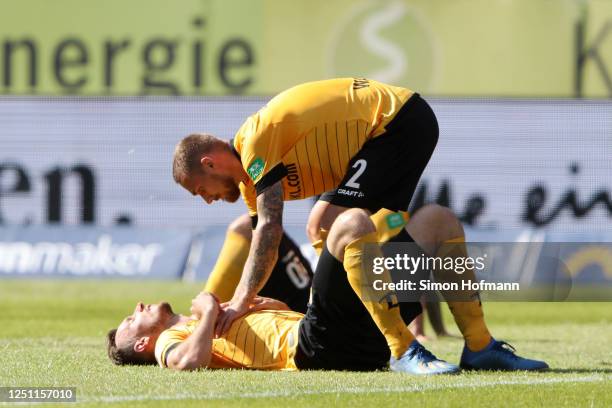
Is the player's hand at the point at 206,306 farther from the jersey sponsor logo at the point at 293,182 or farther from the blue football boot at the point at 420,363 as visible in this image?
the blue football boot at the point at 420,363

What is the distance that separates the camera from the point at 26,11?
65.6 feet

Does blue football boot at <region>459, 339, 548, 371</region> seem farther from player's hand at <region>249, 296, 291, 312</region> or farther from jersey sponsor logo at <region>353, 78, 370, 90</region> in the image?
jersey sponsor logo at <region>353, 78, 370, 90</region>

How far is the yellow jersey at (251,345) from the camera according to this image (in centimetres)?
651

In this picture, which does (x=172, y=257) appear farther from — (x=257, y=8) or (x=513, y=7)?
(x=513, y=7)

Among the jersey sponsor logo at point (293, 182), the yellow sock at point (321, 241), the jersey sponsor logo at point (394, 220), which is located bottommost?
the yellow sock at point (321, 241)

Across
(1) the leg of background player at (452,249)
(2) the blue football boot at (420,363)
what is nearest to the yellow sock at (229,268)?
(1) the leg of background player at (452,249)

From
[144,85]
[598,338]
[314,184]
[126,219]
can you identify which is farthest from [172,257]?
[314,184]

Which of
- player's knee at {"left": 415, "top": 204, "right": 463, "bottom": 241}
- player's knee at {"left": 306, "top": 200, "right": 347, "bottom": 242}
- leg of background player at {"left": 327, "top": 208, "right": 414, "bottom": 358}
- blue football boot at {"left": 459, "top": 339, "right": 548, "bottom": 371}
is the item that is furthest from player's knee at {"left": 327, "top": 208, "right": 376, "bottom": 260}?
blue football boot at {"left": 459, "top": 339, "right": 548, "bottom": 371}

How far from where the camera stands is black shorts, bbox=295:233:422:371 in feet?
20.3

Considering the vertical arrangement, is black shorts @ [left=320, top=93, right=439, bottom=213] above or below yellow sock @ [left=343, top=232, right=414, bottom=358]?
above

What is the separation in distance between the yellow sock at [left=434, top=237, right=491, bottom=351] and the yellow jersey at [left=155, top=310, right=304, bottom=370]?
0.85 metres

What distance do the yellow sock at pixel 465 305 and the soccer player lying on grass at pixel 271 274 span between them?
Answer: 4.84 feet

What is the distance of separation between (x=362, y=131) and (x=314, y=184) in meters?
0.41

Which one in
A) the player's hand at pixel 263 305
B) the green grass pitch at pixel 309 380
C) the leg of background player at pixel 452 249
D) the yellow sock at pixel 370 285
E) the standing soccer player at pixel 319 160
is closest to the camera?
the green grass pitch at pixel 309 380
